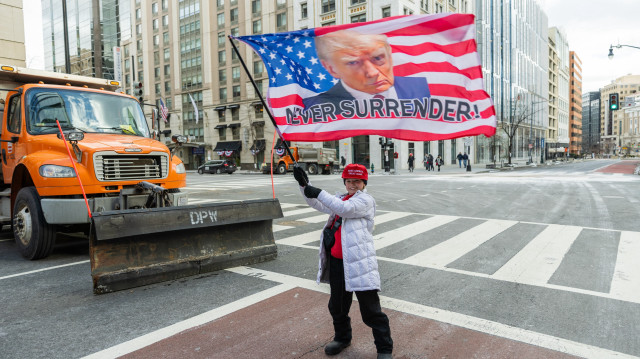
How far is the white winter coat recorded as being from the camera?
325 cm

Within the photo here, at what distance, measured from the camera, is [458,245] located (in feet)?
25.2

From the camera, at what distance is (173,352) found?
11.6ft

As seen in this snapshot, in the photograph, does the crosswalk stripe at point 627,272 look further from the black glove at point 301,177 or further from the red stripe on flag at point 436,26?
the black glove at point 301,177

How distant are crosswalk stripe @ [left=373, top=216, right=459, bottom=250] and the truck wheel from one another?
17.4ft

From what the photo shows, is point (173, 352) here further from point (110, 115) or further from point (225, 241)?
point (110, 115)

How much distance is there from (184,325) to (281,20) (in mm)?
52774

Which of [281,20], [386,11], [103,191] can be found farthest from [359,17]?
[103,191]

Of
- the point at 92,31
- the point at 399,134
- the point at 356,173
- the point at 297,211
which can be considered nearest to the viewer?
the point at 356,173

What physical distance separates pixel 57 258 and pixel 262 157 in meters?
48.6

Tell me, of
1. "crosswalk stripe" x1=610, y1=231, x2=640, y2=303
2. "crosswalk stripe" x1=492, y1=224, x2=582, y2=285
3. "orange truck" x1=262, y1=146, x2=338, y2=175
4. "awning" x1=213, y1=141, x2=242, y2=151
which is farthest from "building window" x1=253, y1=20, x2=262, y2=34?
"crosswalk stripe" x1=610, y1=231, x2=640, y2=303

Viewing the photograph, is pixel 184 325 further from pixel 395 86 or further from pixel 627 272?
pixel 627 272

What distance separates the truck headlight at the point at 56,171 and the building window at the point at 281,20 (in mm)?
49636

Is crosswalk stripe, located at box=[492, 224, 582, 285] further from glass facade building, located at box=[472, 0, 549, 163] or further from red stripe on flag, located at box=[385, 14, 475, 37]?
glass facade building, located at box=[472, 0, 549, 163]

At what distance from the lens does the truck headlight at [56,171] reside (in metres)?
6.17
